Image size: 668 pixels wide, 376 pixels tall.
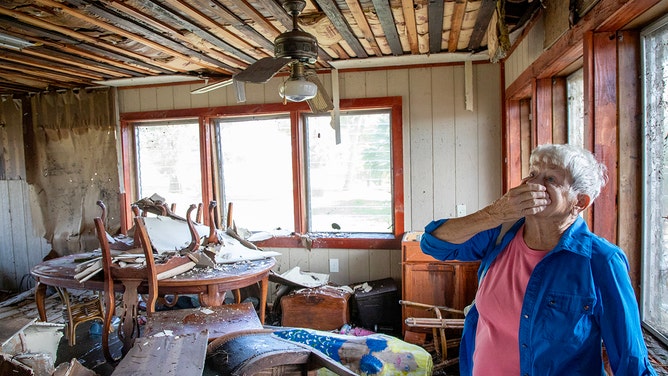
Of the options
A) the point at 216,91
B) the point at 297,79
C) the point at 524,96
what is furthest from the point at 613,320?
the point at 216,91

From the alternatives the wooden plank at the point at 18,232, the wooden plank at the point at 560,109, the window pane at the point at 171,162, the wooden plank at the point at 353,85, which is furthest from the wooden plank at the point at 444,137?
the wooden plank at the point at 18,232

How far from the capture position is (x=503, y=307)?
4.50 ft

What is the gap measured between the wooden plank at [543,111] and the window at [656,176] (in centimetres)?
105

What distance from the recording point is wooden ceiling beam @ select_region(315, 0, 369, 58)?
2555mm

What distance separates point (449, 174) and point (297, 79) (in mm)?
2095

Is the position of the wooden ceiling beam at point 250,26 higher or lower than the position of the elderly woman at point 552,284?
higher

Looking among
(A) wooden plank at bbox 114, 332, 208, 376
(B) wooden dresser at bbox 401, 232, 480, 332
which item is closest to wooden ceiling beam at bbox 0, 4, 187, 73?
(A) wooden plank at bbox 114, 332, 208, 376

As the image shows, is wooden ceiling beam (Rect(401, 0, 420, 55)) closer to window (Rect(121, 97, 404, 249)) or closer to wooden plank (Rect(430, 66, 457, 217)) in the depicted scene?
wooden plank (Rect(430, 66, 457, 217))

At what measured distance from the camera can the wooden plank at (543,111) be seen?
2716 millimetres

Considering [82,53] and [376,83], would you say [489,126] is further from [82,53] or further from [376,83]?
[82,53]

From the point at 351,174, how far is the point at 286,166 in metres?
0.71

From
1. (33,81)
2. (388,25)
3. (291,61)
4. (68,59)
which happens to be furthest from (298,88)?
(33,81)

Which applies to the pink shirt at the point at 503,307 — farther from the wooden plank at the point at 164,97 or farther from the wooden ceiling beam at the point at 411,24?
the wooden plank at the point at 164,97

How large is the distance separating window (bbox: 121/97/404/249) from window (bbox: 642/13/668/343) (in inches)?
97.9
